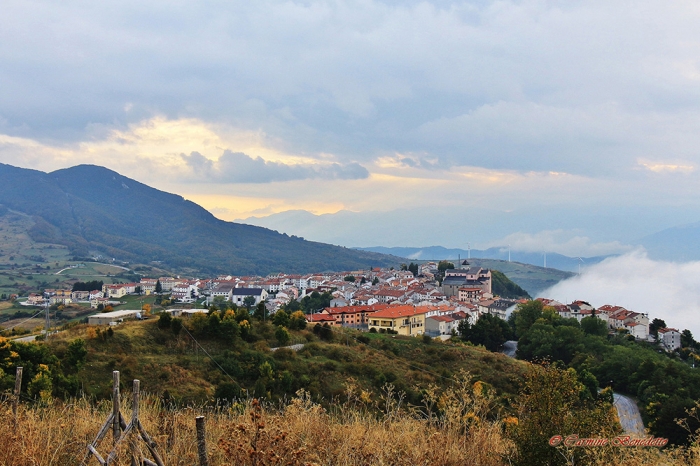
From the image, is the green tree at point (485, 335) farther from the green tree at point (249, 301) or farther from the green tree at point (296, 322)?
the green tree at point (249, 301)

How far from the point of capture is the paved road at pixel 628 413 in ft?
75.6

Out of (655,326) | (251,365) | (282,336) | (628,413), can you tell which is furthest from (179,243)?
(251,365)

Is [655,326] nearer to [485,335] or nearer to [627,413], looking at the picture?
[485,335]

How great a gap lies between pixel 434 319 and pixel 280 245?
137132 millimetres

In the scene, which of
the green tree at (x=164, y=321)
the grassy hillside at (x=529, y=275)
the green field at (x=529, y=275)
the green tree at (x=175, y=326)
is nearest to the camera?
the green tree at (x=175, y=326)

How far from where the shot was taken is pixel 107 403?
24.9 feet

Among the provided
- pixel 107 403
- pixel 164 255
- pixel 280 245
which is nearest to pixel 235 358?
pixel 107 403

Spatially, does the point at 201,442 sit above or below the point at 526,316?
above

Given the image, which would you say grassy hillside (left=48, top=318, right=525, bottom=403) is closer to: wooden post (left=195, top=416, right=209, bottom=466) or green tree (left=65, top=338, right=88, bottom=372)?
green tree (left=65, top=338, right=88, bottom=372)

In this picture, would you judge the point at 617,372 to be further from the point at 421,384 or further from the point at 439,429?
the point at 439,429

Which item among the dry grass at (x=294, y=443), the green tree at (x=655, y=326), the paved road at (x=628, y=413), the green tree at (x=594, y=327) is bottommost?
the paved road at (x=628, y=413)

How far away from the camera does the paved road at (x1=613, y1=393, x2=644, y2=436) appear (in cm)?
2303

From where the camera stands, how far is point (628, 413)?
25.8 m

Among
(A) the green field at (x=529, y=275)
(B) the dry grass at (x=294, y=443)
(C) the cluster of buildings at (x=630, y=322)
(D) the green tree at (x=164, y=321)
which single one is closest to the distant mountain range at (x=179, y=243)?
(A) the green field at (x=529, y=275)
